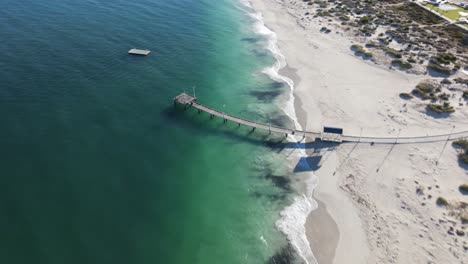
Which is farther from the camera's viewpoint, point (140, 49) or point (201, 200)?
point (140, 49)

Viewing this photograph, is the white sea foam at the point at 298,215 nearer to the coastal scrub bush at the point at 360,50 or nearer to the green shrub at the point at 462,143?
the green shrub at the point at 462,143

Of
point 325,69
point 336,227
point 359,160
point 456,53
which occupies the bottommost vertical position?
point 336,227

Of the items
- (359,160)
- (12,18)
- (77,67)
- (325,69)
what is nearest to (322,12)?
(325,69)

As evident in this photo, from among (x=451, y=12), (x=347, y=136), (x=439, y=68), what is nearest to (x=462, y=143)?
(x=347, y=136)

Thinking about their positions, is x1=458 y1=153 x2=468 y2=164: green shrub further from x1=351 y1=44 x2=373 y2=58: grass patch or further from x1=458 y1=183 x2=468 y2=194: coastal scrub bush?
x1=351 y1=44 x2=373 y2=58: grass patch

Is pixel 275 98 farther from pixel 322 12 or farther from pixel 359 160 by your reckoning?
pixel 322 12

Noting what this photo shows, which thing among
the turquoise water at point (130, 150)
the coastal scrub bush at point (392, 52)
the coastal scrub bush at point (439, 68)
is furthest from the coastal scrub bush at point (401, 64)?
the turquoise water at point (130, 150)
